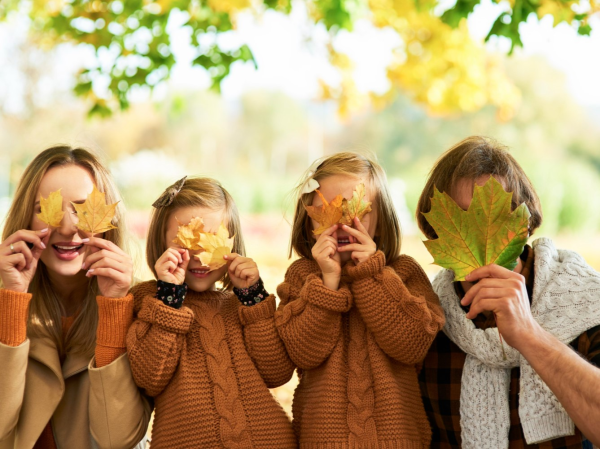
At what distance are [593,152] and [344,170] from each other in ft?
60.2

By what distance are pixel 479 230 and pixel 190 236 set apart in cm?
100

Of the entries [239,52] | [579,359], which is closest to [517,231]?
[579,359]

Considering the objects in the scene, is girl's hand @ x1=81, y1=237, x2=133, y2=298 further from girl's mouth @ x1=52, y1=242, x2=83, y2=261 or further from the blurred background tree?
the blurred background tree

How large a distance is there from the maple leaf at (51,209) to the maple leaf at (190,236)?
43cm

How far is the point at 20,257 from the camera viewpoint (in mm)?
2285

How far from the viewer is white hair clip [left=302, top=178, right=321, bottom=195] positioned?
2465 millimetres

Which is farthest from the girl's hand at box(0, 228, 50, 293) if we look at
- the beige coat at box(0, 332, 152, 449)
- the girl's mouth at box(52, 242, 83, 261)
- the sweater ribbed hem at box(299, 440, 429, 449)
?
the sweater ribbed hem at box(299, 440, 429, 449)

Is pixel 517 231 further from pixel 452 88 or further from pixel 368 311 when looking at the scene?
pixel 452 88

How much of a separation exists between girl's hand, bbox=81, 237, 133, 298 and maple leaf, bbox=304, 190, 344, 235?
691 mm

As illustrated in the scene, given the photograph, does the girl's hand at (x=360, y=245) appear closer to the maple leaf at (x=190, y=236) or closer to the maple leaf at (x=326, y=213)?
the maple leaf at (x=326, y=213)

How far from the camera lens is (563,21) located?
3.94 metres

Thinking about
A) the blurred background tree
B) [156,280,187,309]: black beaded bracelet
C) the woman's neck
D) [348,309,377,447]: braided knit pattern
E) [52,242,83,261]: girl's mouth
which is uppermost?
the blurred background tree

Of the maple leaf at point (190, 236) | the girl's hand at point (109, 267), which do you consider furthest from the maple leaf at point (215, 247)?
the girl's hand at point (109, 267)

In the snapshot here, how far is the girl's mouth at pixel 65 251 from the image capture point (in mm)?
2465
